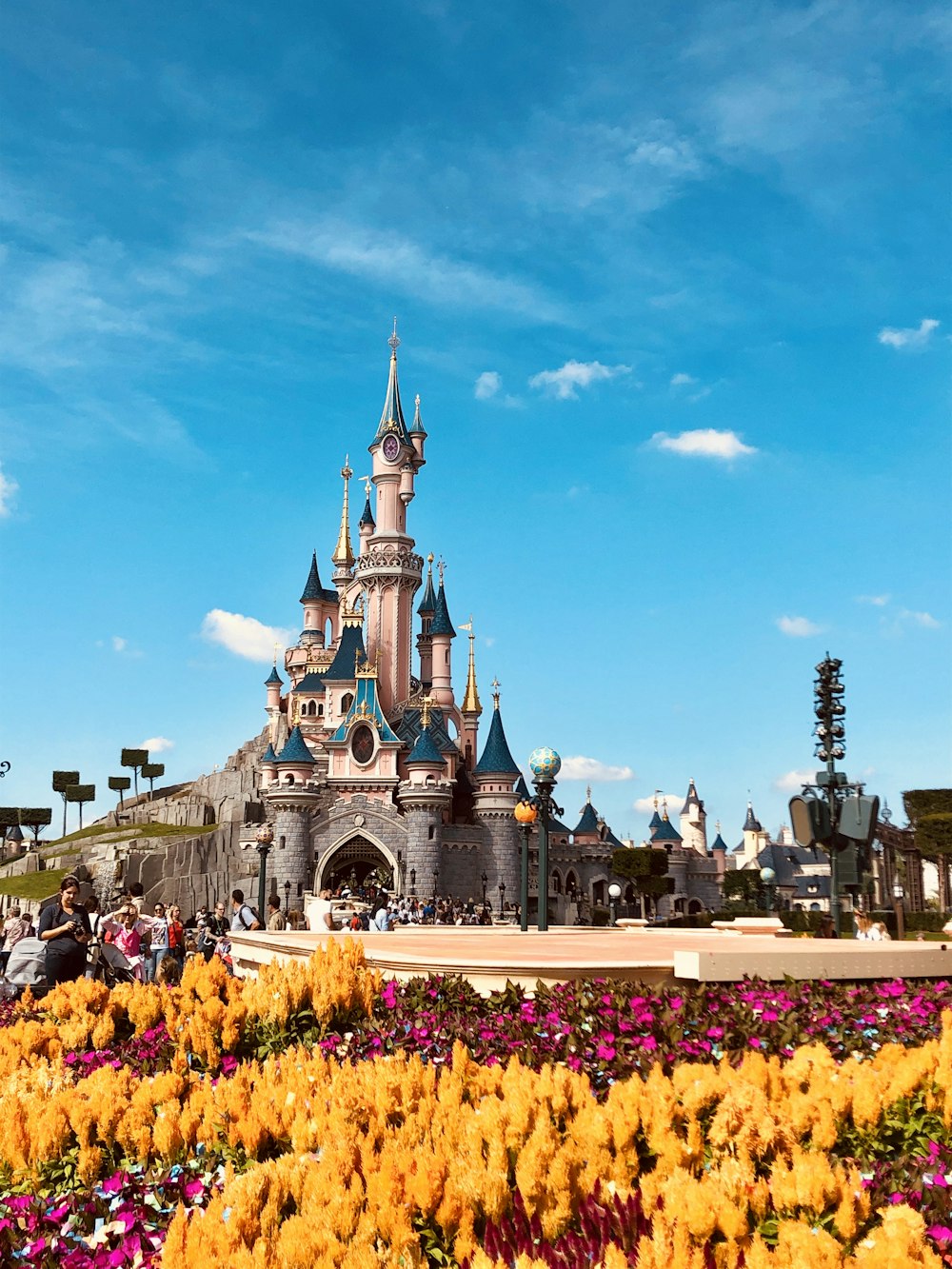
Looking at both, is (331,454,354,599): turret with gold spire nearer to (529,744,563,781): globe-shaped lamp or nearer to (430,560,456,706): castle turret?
(430,560,456,706): castle turret

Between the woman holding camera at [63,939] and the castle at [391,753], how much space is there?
40005 mm

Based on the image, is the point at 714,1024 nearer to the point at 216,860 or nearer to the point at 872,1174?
the point at 872,1174

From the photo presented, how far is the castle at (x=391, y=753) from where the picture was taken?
51.7 meters

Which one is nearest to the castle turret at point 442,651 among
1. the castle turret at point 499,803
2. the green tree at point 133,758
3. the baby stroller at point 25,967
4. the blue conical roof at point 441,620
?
the blue conical roof at point 441,620

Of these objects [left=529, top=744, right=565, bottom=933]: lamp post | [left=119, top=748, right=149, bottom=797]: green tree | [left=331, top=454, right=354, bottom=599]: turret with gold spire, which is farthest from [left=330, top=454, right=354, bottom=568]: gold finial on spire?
[left=529, top=744, right=565, bottom=933]: lamp post

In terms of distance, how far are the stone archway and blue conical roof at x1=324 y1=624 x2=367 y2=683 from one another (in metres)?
10.2

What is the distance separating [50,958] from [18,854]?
74302 mm

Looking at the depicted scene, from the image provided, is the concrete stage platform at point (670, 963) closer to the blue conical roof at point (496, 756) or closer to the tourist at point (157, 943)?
the tourist at point (157, 943)

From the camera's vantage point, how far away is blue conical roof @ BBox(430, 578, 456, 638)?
65725 mm

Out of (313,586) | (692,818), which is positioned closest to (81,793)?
(313,586)

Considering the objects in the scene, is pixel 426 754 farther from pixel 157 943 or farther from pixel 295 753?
pixel 157 943

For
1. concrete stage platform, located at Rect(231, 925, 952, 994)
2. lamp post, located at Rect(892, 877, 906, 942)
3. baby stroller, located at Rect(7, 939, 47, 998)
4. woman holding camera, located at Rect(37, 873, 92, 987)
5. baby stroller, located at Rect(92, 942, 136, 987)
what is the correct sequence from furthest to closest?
lamp post, located at Rect(892, 877, 906, 942) < baby stroller, located at Rect(92, 942, 136, 987) < baby stroller, located at Rect(7, 939, 47, 998) < woman holding camera, located at Rect(37, 873, 92, 987) < concrete stage platform, located at Rect(231, 925, 952, 994)

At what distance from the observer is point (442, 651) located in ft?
213

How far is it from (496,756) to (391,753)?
543 centimetres
